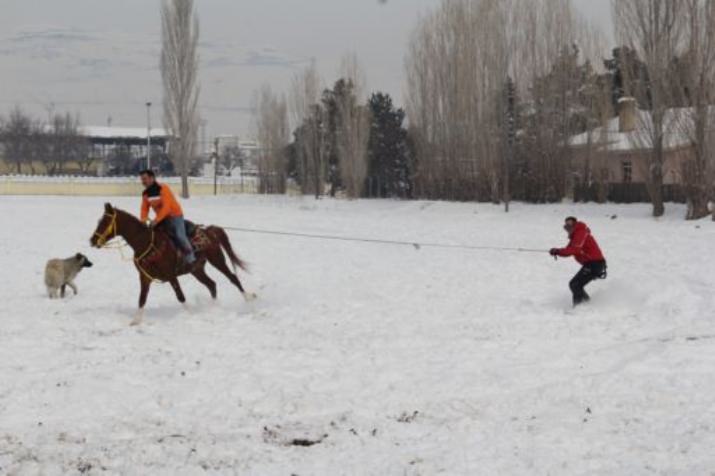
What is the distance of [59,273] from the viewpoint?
13.0 m

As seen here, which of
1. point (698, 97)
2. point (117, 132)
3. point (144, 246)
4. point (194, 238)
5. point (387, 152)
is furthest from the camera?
point (117, 132)

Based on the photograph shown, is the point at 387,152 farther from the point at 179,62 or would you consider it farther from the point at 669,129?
the point at 669,129

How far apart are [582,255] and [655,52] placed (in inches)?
869

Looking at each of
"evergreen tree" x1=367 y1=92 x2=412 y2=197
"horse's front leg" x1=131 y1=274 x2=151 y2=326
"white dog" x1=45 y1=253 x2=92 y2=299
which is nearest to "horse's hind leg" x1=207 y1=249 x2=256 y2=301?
"horse's front leg" x1=131 y1=274 x2=151 y2=326

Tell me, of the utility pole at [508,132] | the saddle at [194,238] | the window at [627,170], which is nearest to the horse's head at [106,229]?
the saddle at [194,238]

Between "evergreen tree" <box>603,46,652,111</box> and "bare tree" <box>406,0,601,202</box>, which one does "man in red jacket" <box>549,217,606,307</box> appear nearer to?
"evergreen tree" <box>603,46,652,111</box>

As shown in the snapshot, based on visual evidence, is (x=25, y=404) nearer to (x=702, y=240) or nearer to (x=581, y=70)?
(x=702, y=240)

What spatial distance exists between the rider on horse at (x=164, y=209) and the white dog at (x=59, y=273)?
226cm

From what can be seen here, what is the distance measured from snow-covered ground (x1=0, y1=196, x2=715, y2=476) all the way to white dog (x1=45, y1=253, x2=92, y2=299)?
0.28m

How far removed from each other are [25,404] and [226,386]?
1.83 metres

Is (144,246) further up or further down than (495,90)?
further down

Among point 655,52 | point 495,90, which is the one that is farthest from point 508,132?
point 655,52

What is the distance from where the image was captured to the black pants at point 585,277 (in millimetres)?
11844

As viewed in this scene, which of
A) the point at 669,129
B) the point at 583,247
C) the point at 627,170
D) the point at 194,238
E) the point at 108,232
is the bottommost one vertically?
the point at 583,247
